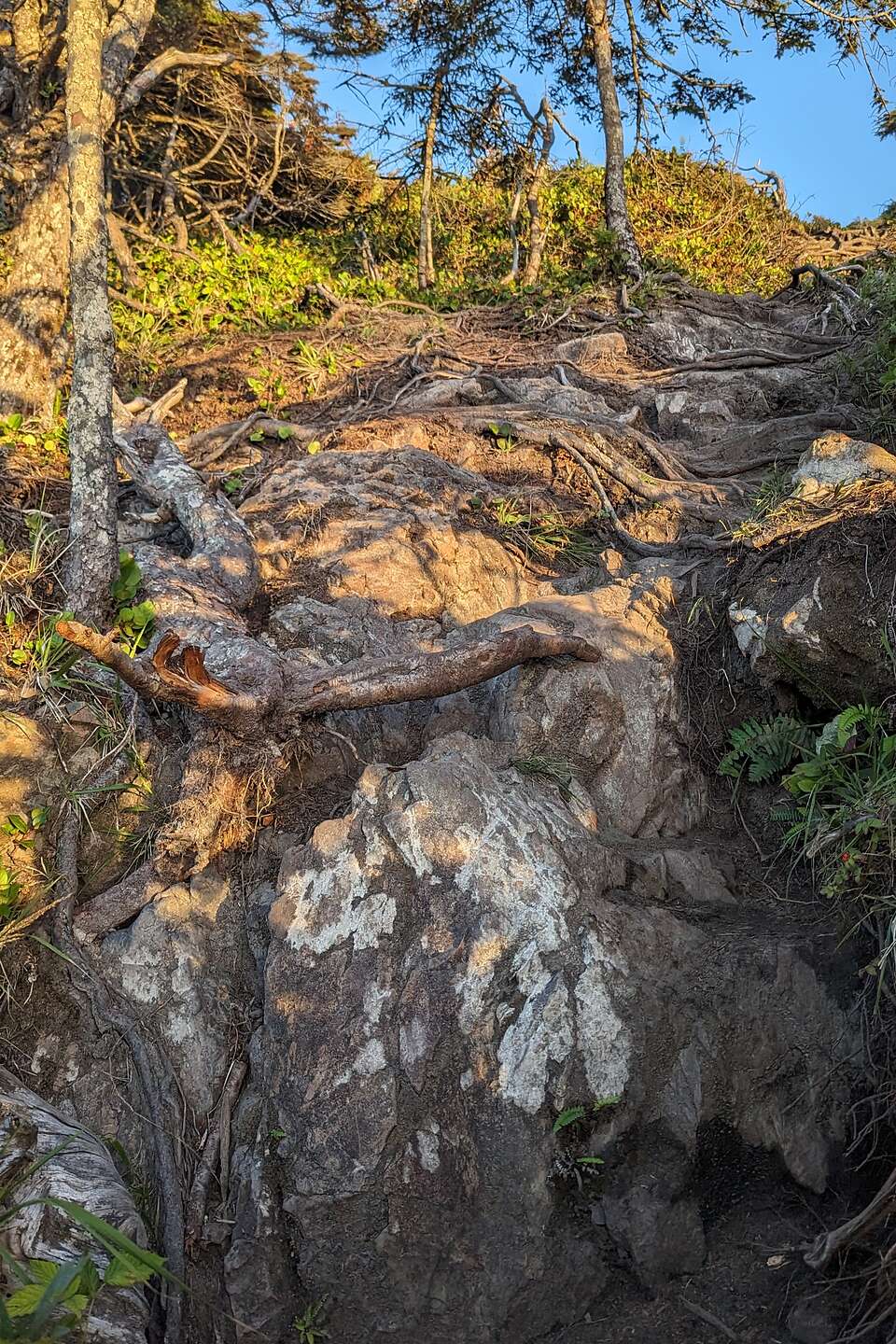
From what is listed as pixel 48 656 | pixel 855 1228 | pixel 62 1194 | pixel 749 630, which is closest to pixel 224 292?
pixel 48 656

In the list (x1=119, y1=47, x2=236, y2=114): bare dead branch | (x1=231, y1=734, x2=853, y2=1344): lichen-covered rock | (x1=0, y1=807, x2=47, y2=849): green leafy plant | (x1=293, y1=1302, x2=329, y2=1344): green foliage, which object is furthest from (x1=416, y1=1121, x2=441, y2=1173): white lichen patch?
(x1=119, y1=47, x2=236, y2=114): bare dead branch

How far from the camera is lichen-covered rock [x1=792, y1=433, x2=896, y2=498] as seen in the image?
452 cm

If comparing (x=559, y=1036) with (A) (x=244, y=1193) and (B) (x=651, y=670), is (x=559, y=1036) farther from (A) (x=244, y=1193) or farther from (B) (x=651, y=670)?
(B) (x=651, y=670)

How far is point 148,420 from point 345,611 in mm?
2782

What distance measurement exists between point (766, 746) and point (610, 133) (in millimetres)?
8837

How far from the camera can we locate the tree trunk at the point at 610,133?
10.1m

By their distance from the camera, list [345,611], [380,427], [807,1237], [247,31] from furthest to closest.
→ [247,31]
[380,427]
[345,611]
[807,1237]

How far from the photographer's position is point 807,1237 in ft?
9.68

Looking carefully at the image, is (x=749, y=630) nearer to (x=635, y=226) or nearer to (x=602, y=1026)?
(x=602, y=1026)

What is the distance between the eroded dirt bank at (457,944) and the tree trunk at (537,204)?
21.5ft

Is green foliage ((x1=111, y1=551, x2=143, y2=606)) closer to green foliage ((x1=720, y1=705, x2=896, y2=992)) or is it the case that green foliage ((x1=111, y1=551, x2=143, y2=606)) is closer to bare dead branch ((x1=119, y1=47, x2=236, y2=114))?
green foliage ((x1=720, y1=705, x2=896, y2=992))

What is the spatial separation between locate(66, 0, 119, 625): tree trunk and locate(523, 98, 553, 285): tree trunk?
6.54m

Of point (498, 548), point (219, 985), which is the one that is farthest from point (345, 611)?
point (219, 985)

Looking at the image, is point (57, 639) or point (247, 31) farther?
point (247, 31)
